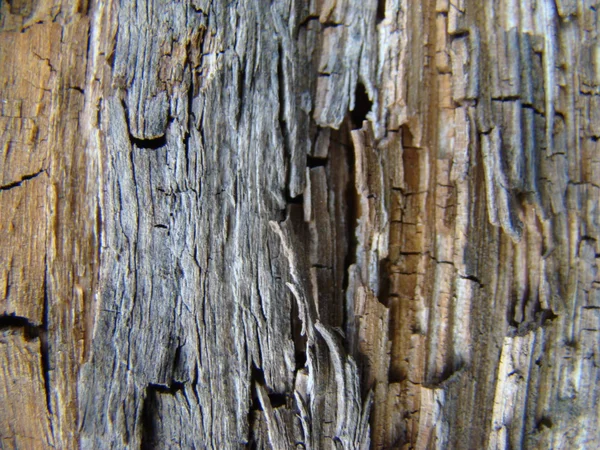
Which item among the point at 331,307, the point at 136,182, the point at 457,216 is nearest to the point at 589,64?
the point at 457,216

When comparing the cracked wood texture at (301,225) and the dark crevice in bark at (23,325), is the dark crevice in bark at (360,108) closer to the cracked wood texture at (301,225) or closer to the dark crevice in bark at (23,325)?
the cracked wood texture at (301,225)

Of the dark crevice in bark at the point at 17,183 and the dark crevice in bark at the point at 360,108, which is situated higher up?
the dark crevice in bark at the point at 360,108

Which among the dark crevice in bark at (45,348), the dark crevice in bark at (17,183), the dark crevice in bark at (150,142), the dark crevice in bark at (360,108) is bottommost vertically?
the dark crevice in bark at (45,348)

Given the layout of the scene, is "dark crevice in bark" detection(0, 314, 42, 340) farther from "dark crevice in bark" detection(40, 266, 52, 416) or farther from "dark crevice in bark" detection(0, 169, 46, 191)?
"dark crevice in bark" detection(0, 169, 46, 191)

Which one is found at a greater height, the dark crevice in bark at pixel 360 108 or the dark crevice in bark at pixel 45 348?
the dark crevice in bark at pixel 360 108

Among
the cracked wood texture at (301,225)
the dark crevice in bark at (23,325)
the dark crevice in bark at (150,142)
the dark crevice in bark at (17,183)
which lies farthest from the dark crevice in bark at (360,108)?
the dark crevice in bark at (23,325)

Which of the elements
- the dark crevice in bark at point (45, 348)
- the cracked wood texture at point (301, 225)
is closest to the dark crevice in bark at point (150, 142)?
the cracked wood texture at point (301, 225)

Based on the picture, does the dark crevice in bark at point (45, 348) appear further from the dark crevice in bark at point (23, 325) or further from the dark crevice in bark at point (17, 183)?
the dark crevice in bark at point (17, 183)

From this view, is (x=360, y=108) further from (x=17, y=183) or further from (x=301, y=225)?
(x=17, y=183)

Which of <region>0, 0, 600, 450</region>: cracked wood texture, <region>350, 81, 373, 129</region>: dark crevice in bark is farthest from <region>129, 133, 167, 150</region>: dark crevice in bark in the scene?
<region>350, 81, 373, 129</region>: dark crevice in bark
